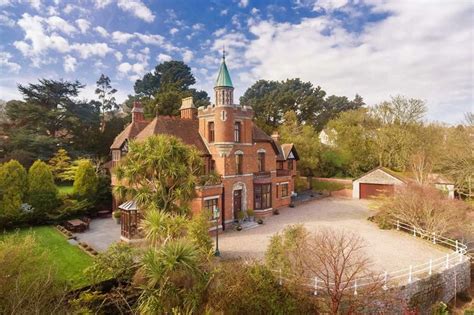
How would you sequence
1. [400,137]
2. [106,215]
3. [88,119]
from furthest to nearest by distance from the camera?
[88,119]
[400,137]
[106,215]

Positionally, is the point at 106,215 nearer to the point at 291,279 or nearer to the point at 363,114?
the point at 291,279

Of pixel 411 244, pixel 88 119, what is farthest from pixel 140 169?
pixel 88 119

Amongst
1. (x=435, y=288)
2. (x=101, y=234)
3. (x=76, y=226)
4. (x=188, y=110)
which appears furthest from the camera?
(x=188, y=110)

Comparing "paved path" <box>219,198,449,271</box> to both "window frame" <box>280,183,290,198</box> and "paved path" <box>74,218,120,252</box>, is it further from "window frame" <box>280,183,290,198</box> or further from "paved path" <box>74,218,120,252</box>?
"paved path" <box>74,218,120,252</box>

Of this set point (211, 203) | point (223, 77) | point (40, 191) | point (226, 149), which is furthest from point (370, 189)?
point (40, 191)

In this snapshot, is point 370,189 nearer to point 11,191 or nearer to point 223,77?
point 223,77

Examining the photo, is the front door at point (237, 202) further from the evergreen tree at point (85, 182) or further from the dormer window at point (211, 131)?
the evergreen tree at point (85, 182)

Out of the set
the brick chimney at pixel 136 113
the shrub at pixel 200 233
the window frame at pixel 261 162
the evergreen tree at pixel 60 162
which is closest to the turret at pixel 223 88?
the window frame at pixel 261 162

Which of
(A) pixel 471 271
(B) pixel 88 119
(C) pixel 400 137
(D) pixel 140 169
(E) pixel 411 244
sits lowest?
(A) pixel 471 271
